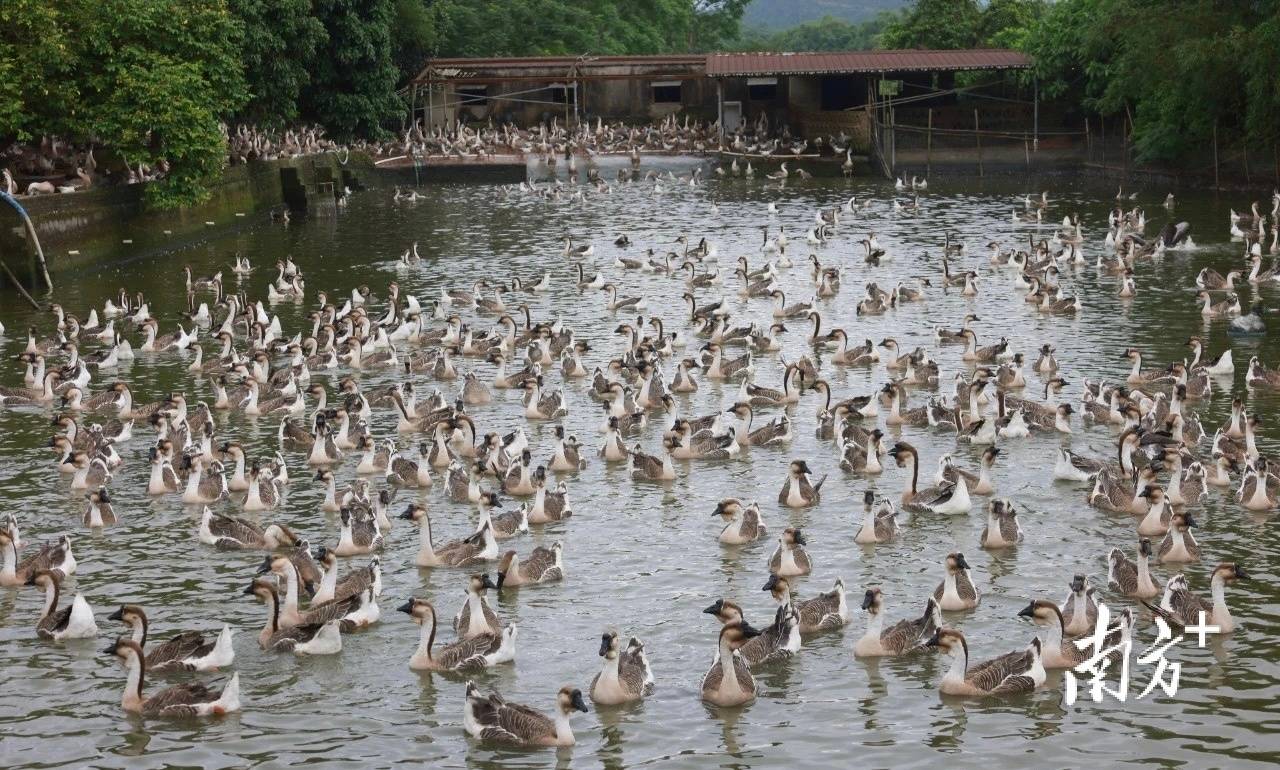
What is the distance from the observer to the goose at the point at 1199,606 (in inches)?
603

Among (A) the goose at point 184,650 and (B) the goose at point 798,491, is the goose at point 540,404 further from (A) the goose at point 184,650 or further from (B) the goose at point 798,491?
(A) the goose at point 184,650

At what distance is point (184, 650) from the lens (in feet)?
49.0

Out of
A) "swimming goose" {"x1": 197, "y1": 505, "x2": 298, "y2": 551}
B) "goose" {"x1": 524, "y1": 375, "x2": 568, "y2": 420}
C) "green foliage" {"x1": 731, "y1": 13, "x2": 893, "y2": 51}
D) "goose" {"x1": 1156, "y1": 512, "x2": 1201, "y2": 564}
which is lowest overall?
"goose" {"x1": 1156, "y1": 512, "x2": 1201, "y2": 564}

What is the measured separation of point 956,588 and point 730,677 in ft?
10.4

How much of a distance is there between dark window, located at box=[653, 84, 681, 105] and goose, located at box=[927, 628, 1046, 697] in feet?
210

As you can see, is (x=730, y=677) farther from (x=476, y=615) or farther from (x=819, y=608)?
(x=476, y=615)

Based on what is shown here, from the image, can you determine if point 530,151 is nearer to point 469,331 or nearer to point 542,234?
point 542,234

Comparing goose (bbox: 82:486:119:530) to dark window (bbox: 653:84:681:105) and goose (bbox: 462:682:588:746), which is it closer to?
goose (bbox: 462:682:588:746)

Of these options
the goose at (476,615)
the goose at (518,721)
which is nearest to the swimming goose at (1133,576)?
the goose at (518,721)

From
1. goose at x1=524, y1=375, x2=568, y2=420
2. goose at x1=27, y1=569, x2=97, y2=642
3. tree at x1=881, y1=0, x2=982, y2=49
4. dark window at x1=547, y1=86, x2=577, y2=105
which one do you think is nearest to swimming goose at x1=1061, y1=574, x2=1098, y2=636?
goose at x1=27, y1=569, x2=97, y2=642

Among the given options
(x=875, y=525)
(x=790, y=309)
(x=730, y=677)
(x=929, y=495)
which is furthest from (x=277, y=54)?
(x=730, y=677)

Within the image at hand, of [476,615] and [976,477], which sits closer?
[476,615]

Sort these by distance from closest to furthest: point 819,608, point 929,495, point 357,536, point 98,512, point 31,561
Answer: point 819,608 < point 31,561 < point 357,536 < point 98,512 < point 929,495

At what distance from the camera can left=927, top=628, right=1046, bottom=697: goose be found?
14.2m
